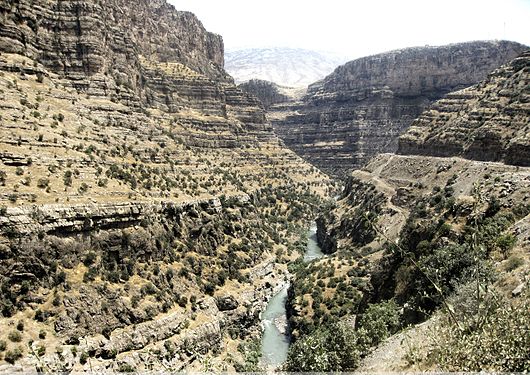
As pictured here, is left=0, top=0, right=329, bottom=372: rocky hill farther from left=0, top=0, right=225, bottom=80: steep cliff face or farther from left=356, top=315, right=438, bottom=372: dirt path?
left=356, top=315, right=438, bottom=372: dirt path

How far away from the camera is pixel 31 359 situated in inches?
1232

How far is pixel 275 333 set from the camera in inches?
2164

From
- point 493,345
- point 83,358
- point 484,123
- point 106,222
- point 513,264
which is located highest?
point 484,123

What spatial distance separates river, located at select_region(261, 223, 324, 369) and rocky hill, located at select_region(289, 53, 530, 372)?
2.30 meters

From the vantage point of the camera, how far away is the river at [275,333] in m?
47.5

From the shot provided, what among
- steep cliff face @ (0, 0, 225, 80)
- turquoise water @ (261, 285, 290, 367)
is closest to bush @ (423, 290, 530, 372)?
turquoise water @ (261, 285, 290, 367)

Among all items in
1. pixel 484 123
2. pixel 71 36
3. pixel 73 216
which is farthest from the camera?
pixel 484 123

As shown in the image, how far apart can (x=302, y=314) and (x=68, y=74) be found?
45952 millimetres

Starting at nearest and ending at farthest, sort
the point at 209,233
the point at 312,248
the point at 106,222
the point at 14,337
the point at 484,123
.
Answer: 1. the point at 14,337
2. the point at 106,222
3. the point at 209,233
4. the point at 484,123
5. the point at 312,248

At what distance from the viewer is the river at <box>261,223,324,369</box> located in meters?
47.5

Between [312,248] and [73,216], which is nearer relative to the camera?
[73,216]

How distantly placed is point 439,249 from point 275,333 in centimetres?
2754

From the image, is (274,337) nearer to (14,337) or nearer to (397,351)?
(14,337)

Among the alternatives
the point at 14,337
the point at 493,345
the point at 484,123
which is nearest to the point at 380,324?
the point at 493,345
